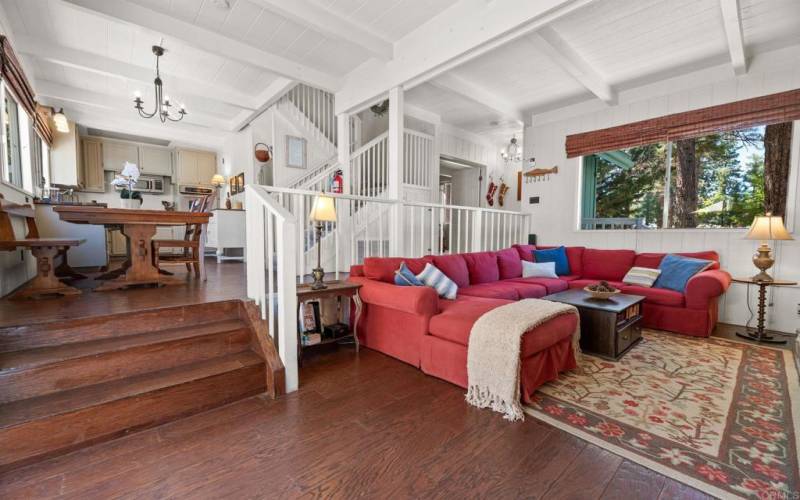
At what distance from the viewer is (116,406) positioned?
1.74 metres

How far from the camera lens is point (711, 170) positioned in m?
4.33

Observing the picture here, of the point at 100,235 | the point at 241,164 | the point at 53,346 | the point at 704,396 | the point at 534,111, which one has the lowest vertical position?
the point at 704,396

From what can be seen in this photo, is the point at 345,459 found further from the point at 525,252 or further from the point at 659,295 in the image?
the point at 525,252

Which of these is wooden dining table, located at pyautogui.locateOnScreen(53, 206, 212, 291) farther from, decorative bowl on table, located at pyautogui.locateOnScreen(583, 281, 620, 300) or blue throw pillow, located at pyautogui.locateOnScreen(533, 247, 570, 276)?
blue throw pillow, located at pyautogui.locateOnScreen(533, 247, 570, 276)

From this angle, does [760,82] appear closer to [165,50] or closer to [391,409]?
[391,409]

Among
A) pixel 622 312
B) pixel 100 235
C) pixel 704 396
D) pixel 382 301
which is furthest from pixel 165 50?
pixel 704 396

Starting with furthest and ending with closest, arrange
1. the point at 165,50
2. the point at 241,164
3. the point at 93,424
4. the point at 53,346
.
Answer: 1. the point at 241,164
2. the point at 165,50
3. the point at 53,346
4. the point at 93,424

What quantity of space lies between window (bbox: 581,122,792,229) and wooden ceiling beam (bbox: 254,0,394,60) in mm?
3612

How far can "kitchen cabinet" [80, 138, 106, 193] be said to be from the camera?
6973 mm

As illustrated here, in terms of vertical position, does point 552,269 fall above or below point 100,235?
below

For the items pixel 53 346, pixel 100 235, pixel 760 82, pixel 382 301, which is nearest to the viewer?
pixel 53 346

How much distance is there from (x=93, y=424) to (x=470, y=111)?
5.85 m

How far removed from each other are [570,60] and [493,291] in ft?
8.91

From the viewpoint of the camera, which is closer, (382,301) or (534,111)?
(382,301)
